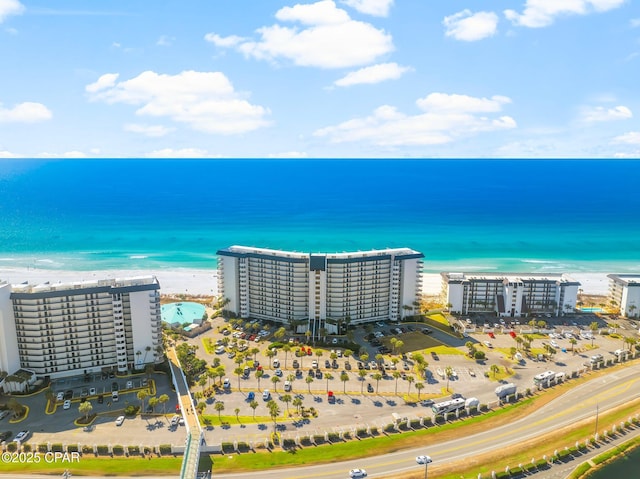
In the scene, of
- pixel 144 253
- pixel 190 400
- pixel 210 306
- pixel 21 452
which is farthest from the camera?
pixel 144 253

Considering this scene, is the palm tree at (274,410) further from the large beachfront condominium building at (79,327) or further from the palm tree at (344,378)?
the large beachfront condominium building at (79,327)

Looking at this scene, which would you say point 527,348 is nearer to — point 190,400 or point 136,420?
point 190,400

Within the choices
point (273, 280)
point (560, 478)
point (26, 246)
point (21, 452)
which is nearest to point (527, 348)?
point (560, 478)

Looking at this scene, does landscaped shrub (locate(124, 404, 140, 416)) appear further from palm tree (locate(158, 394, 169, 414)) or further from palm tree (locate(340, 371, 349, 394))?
palm tree (locate(340, 371, 349, 394))

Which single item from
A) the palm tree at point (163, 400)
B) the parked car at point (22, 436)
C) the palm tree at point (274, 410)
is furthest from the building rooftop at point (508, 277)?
the parked car at point (22, 436)

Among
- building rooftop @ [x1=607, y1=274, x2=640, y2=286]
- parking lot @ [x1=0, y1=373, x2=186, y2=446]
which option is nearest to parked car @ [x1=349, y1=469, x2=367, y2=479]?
parking lot @ [x1=0, y1=373, x2=186, y2=446]
